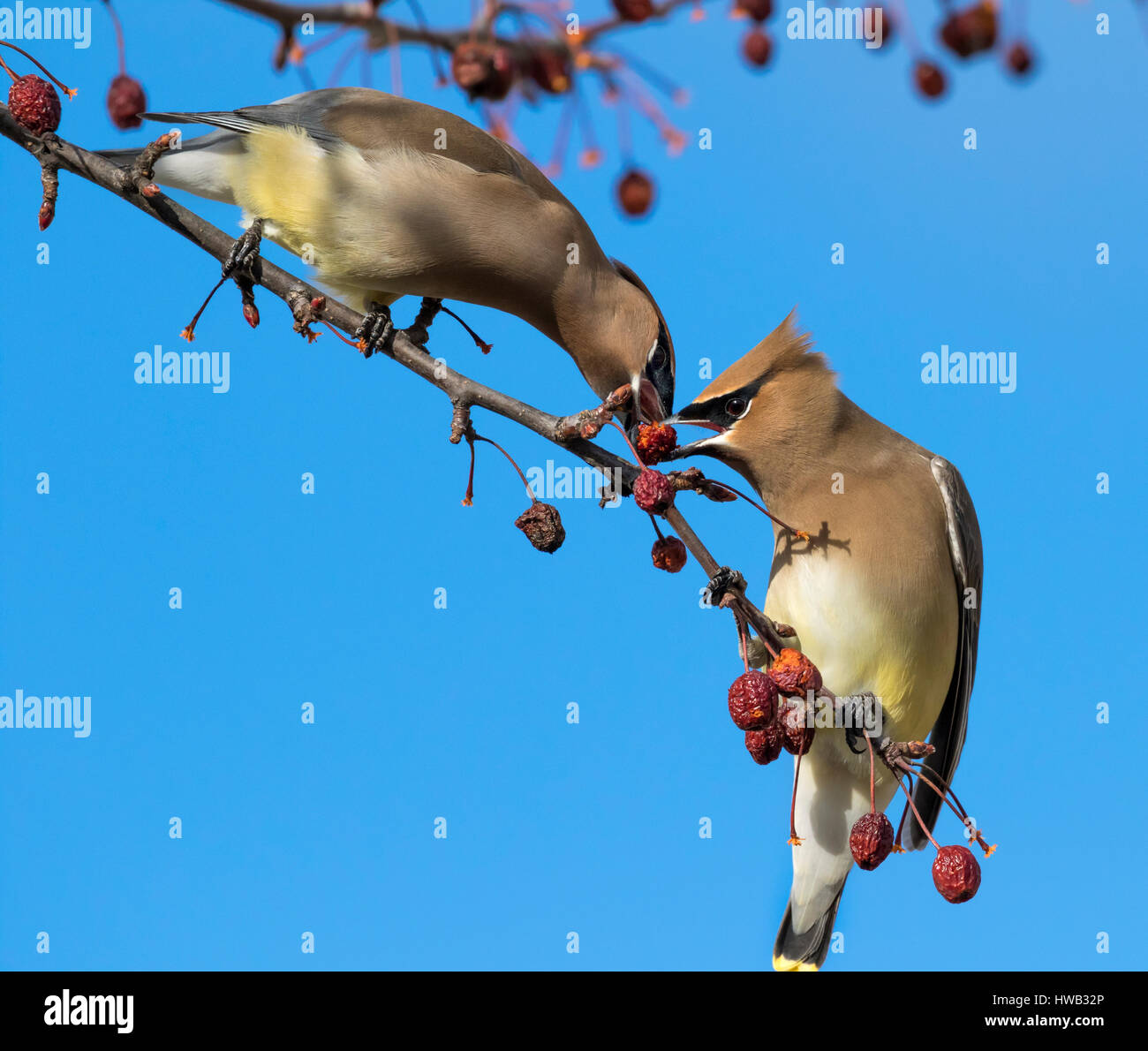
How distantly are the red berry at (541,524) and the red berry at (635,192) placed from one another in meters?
0.79

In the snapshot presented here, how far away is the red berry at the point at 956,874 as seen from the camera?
2.28 meters

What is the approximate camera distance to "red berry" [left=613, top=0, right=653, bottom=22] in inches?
77.6

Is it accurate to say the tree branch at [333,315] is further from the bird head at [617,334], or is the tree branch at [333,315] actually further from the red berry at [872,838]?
the bird head at [617,334]

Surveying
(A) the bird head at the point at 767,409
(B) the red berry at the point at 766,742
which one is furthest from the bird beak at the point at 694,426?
(B) the red berry at the point at 766,742

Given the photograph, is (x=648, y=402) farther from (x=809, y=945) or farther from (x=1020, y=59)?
(x=809, y=945)

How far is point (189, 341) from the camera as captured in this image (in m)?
2.48

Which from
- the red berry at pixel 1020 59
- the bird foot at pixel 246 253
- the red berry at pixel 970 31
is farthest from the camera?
the bird foot at pixel 246 253

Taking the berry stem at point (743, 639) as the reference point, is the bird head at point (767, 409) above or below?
above

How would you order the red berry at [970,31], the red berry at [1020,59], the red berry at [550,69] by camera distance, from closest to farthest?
1. the red berry at [970,31]
2. the red berry at [550,69]
3. the red berry at [1020,59]

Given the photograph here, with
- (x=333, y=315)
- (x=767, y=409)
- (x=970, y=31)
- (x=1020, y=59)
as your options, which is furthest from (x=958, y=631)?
(x=970, y=31)

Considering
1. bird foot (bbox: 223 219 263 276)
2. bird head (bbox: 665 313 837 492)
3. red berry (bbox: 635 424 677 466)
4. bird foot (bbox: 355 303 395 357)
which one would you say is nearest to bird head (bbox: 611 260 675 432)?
bird head (bbox: 665 313 837 492)

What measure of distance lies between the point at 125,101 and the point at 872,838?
2.14 m

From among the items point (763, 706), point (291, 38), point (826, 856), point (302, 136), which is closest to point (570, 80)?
point (291, 38)
